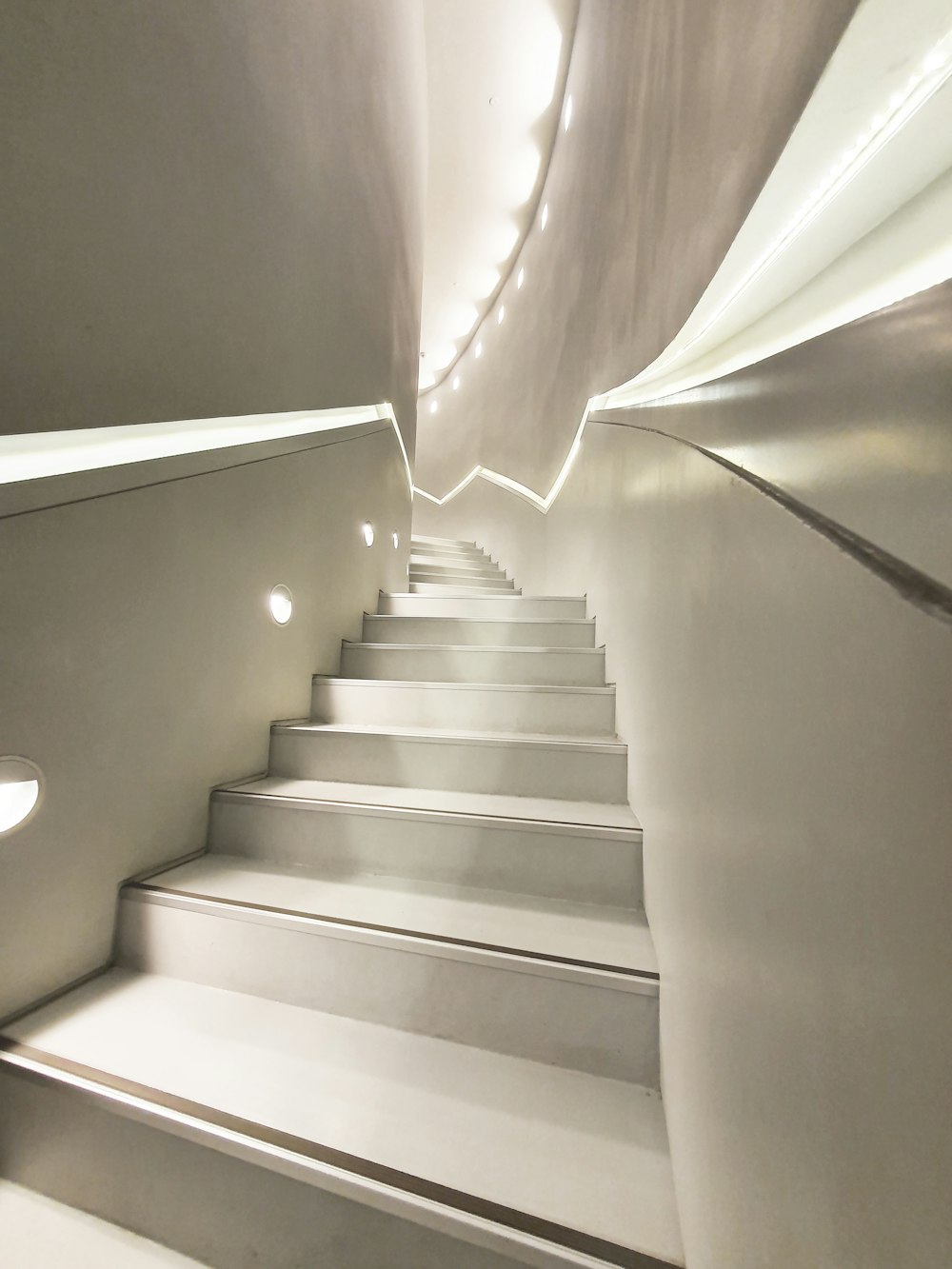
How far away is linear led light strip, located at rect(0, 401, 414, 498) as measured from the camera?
38.5 inches

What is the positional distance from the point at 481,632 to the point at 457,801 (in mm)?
928

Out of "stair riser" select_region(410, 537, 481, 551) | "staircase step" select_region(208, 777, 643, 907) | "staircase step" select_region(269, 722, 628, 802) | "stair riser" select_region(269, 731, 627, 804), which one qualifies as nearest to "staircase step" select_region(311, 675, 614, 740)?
"staircase step" select_region(269, 722, 628, 802)

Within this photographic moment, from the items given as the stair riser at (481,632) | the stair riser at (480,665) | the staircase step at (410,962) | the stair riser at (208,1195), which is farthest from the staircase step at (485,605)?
the stair riser at (208,1195)

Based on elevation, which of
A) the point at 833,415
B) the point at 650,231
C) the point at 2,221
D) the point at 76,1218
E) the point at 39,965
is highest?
the point at 650,231

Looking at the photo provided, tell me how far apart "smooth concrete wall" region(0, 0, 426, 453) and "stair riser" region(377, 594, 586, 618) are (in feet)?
3.02

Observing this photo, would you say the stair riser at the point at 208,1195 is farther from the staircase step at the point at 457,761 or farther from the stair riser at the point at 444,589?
the stair riser at the point at 444,589

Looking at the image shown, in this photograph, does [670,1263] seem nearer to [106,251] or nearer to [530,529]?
[106,251]

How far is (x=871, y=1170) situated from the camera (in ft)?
0.97

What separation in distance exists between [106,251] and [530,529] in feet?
9.66

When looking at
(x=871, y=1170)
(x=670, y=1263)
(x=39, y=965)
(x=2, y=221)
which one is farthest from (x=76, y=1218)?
(x=2, y=221)

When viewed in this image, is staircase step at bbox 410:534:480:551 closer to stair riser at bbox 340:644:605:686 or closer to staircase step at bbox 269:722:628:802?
stair riser at bbox 340:644:605:686

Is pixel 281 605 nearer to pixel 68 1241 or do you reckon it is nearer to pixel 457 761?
pixel 457 761

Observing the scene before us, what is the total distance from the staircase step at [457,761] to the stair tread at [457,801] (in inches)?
1.0

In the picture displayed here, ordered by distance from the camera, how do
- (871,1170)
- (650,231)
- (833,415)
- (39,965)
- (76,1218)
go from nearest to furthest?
(871,1170) → (833,415) → (76,1218) → (39,965) → (650,231)
